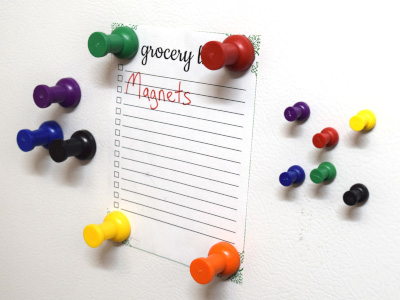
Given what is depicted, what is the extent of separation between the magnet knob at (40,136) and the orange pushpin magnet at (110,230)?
15 centimetres

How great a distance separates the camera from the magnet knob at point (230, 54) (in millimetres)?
623

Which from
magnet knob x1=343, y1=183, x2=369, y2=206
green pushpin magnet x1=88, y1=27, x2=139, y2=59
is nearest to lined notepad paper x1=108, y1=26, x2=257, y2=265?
green pushpin magnet x1=88, y1=27, x2=139, y2=59

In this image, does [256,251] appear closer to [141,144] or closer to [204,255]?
[204,255]

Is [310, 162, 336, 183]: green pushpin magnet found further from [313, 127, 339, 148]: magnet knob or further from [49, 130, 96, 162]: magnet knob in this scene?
[49, 130, 96, 162]: magnet knob

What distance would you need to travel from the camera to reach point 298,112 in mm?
612

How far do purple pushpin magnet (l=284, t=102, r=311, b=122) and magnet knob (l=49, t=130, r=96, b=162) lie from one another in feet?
1.07

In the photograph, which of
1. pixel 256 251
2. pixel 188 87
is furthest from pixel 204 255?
pixel 188 87

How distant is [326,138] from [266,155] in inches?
3.7

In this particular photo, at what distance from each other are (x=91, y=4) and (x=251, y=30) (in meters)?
0.26

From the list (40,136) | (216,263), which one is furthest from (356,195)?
(40,136)

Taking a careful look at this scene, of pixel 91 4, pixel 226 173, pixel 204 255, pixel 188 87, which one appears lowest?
pixel 204 255

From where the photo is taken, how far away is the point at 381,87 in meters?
0.57

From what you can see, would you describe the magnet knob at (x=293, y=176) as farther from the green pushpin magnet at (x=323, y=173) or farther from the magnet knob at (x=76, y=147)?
the magnet knob at (x=76, y=147)

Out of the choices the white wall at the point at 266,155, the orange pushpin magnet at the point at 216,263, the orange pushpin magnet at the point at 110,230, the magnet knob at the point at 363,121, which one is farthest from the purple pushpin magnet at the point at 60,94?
the magnet knob at the point at 363,121
